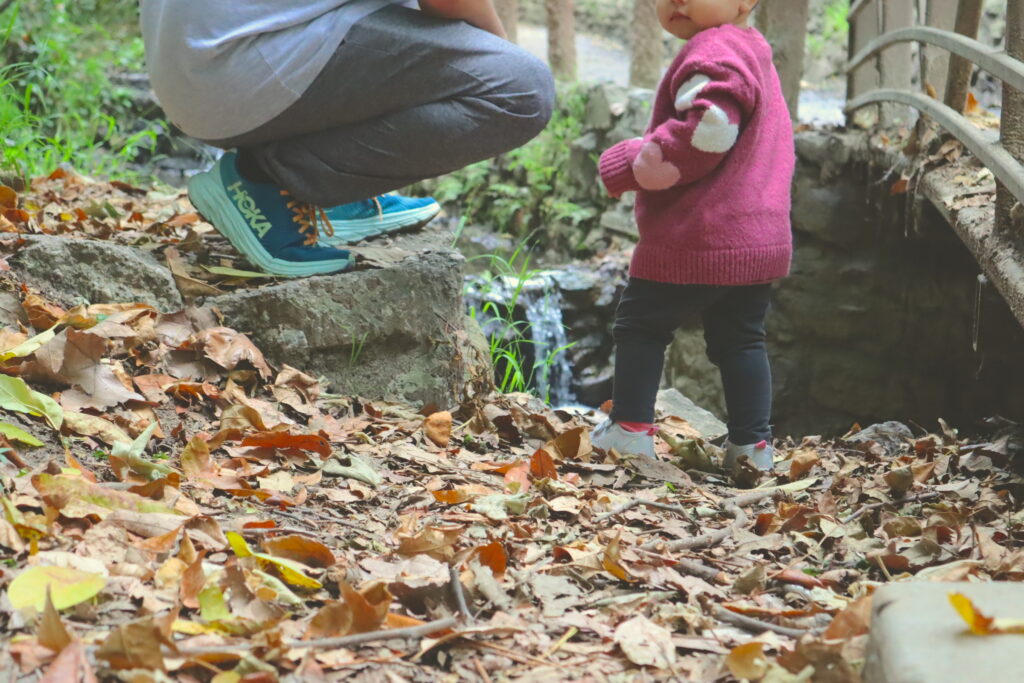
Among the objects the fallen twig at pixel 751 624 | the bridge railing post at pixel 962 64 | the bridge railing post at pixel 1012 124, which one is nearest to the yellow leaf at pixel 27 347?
the fallen twig at pixel 751 624

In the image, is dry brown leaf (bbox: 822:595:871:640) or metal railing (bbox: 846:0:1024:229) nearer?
dry brown leaf (bbox: 822:595:871:640)

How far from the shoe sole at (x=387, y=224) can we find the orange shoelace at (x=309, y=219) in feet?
0.43

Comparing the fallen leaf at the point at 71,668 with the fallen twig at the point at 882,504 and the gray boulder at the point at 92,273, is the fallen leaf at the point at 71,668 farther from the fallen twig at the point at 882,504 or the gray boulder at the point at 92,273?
the gray boulder at the point at 92,273

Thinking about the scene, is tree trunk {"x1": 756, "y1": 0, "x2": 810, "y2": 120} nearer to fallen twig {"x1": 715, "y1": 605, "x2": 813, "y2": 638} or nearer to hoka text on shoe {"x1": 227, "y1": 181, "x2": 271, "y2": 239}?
hoka text on shoe {"x1": 227, "y1": 181, "x2": 271, "y2": 239}

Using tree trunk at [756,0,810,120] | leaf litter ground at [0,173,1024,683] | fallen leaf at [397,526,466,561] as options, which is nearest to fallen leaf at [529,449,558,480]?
leaf litter ground at [0,173,1024,683]

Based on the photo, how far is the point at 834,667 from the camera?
119 centimetres

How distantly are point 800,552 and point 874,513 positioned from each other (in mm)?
341

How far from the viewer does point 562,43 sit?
10.0 m

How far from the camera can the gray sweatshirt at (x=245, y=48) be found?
97.2 inches

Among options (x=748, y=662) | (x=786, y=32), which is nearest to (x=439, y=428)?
(x=748, y=662)

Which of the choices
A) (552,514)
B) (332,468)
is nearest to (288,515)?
(332,468)

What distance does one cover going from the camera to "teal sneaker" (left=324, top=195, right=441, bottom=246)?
3066 mm

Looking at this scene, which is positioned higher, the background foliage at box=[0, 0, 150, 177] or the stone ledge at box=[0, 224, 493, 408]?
the background foliage at box=[0, 0, 150, 177]

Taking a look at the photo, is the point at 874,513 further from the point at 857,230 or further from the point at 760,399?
the point at 857,230
